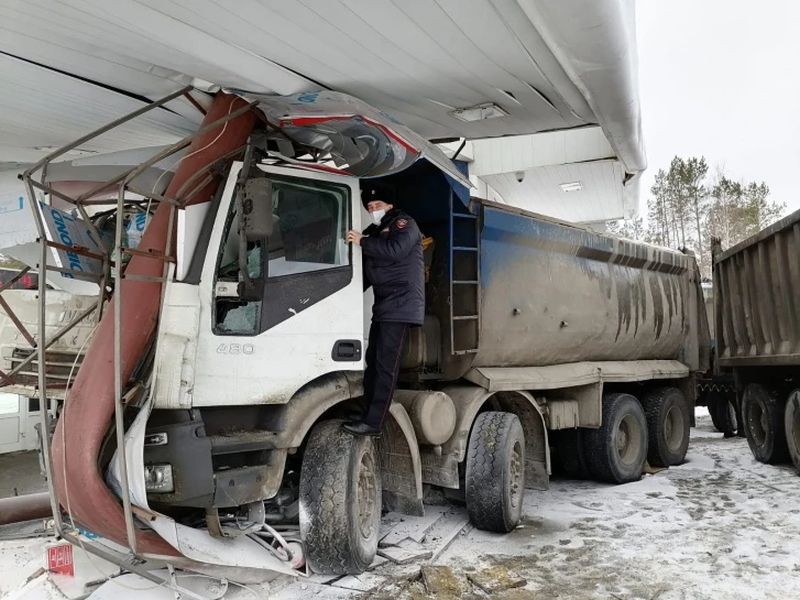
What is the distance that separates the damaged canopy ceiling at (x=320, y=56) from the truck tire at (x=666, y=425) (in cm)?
417

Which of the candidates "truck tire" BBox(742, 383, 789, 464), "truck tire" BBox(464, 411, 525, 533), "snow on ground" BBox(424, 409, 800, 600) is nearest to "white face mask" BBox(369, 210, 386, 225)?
"truck tire" BBox(464, 411, 525, 533)

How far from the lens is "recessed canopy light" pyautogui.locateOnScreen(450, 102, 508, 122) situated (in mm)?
→ 4973

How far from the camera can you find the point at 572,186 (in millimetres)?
11562

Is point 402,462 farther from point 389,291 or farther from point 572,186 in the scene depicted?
point 572,186

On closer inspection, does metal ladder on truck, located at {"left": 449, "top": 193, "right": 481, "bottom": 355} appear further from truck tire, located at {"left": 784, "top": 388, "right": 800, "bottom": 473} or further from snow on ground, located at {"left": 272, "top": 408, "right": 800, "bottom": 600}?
truck tire, located at {"left": 784, "top": 388, "right": 800, "bottom": 473}

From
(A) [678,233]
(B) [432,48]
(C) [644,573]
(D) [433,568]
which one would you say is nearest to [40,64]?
(B) [432,48]

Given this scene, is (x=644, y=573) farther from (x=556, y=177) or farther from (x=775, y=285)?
(x=556, y=177)

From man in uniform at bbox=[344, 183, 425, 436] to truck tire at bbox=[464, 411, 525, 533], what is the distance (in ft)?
4.03

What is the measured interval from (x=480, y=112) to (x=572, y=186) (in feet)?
23.0

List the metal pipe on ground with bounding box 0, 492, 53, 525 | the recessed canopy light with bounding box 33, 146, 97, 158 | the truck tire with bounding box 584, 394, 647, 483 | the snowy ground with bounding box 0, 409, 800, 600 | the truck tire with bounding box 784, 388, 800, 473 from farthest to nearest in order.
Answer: the truck tire with bounding box 784, 388, 800, 473 → the truck tire with bounding box 584, 394, 647, 483 → the recessed canopy light with bounding box 33, 146, 97, 158 → the metal pipe on ground with bounding box 0, 492, 53, 525 → the snowy ground with bounding box 0, 409, 800, 600

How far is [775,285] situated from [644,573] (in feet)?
14.4

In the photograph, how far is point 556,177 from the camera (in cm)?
1102

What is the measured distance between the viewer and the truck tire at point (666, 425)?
7.75 metres

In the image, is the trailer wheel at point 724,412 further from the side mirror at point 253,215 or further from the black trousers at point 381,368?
the side mirror at point 253,215
